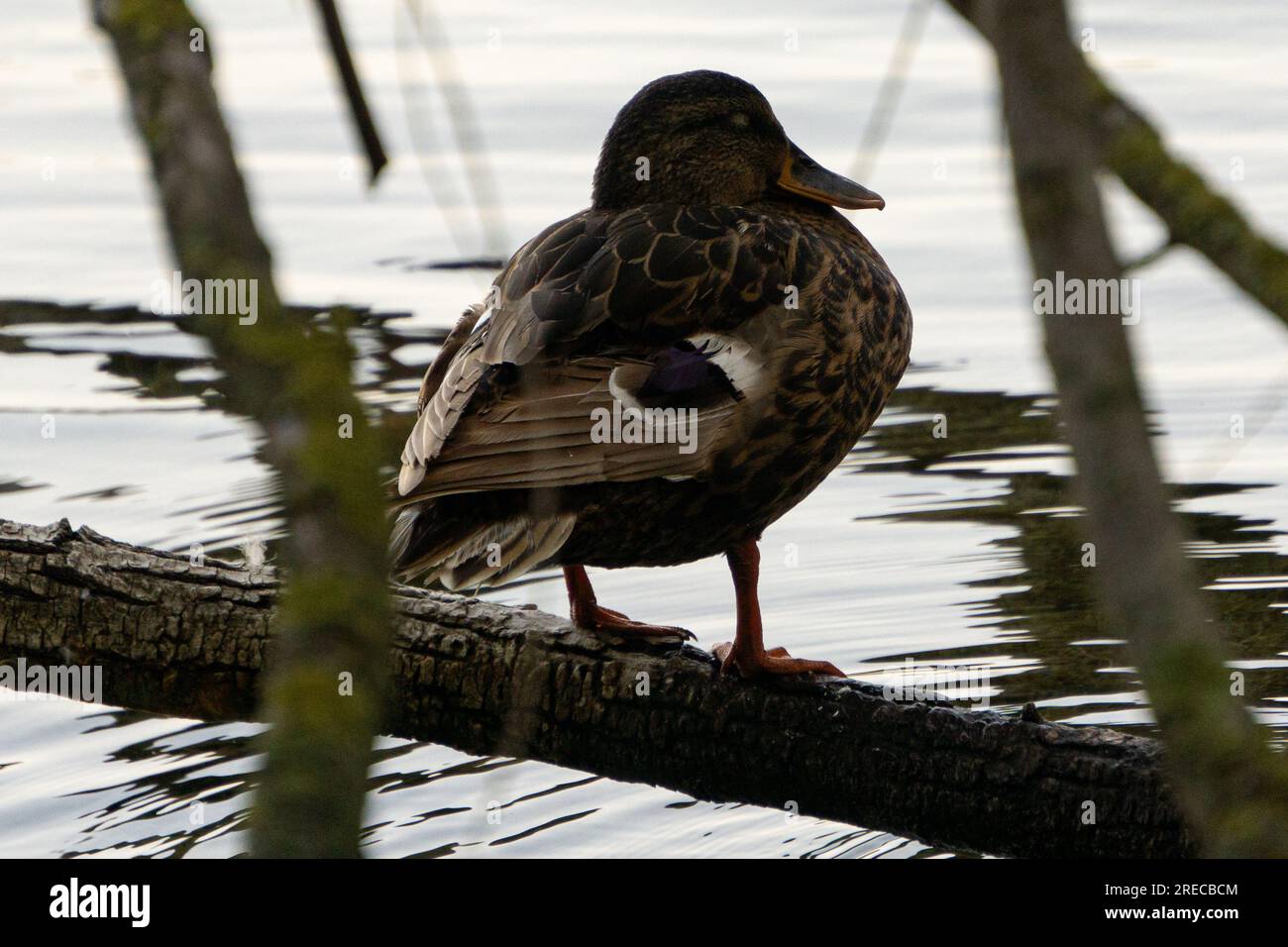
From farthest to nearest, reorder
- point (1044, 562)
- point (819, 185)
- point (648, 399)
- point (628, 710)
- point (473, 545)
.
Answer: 1. point (1044, 562)
2. point (819, 185)
3. point (628, 710)
4. point (648, 399)
5. point (473, 545)

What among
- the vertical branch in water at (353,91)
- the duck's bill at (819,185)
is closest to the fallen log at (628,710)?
the duck's bill at (819,185)

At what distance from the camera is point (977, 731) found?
340 centimetres

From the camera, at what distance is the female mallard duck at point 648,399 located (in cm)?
350

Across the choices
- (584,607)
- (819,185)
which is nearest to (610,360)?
(584,607)

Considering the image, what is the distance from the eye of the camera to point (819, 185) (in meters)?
4.48

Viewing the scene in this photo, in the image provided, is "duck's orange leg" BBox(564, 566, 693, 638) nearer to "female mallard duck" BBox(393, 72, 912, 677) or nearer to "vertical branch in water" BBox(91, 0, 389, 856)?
"female mallard duck" BBox(393, 72, 912, 677)

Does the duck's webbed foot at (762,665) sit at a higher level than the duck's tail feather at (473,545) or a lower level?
lower

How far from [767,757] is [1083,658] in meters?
1.79

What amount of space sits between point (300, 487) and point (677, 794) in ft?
11.6

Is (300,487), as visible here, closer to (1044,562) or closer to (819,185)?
(819,185)

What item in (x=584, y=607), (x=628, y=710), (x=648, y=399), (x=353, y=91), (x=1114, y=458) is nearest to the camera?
(x=1114, y=458)

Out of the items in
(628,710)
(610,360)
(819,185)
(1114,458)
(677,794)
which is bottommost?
(677,794)

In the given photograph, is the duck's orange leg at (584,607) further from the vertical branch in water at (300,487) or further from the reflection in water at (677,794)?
the vertical branch in water at (300,487)
